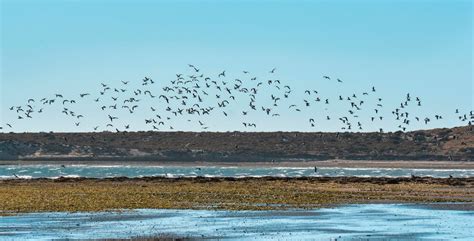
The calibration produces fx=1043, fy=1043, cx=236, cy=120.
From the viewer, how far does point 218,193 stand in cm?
8000

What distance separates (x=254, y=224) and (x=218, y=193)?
2726 centimetres

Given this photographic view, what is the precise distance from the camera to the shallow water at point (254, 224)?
47.4m

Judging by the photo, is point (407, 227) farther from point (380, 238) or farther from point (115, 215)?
point (115, 215)

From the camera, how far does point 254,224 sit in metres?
52.8

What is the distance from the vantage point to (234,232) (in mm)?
48812

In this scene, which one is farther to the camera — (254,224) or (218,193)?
(218,193)

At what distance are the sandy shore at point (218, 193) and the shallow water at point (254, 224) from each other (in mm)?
4330

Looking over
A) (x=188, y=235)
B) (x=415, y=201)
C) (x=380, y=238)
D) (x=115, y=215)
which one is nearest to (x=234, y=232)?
(x=188, y=235)

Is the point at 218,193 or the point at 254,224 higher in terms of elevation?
the point at 218,193

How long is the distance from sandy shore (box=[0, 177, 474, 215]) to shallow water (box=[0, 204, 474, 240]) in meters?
4.33

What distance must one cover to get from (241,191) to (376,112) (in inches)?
776

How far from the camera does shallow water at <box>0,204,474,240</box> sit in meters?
47.4

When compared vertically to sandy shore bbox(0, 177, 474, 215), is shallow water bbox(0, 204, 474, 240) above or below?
below

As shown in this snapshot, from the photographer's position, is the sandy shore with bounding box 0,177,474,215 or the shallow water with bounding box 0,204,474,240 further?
the sandy shore with bounding box 0,177,474,215
